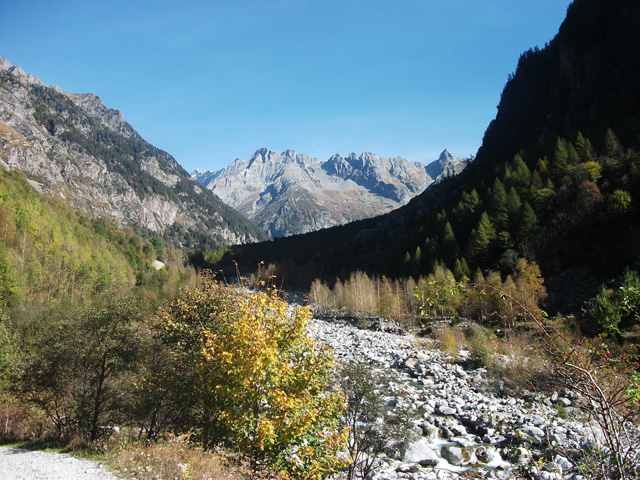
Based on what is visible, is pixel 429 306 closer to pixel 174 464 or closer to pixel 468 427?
pixel 468 427

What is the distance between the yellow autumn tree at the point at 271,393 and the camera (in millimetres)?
9656

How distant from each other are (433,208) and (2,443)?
115915 mm

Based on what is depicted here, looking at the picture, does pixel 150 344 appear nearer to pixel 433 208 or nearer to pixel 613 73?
pixel 613 73

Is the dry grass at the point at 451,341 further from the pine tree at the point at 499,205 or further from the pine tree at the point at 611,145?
the pine tree at the point at 611,145

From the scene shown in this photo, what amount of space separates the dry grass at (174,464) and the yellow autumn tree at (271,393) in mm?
563

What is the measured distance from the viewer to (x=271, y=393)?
32.1 feet

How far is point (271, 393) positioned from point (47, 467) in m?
8.28

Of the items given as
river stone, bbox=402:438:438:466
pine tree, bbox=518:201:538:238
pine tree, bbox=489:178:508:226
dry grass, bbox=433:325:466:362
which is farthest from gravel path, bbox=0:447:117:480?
pine tree, bbox=489:178:508:226

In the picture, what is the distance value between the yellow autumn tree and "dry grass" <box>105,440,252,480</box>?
1.85 ft

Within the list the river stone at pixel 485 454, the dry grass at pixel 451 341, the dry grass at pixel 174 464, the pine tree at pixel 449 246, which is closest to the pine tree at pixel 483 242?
the pine tree at pixel 449 246

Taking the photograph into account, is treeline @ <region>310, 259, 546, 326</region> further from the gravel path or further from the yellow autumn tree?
the gravel path

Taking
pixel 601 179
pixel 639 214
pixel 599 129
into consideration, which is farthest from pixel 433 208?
pixel 639 214

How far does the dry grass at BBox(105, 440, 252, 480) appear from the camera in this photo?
430 inches

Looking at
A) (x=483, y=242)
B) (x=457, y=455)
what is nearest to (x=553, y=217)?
(x=483, y=242)
